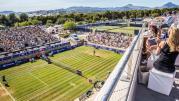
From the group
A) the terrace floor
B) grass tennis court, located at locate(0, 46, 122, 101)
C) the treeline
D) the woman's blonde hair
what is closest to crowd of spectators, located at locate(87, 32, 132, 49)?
grass tennis court, located at locate(0, 46, 122, 101)

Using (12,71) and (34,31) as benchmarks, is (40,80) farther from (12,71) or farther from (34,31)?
(34,31)

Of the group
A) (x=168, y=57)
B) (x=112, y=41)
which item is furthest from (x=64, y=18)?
(x=168, y=57)

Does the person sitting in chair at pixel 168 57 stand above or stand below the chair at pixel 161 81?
above

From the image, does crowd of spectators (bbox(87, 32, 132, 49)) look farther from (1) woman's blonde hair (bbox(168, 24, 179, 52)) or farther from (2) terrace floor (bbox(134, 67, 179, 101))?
(1) woman's blonde hair (bbox(168, 24, 179, 52))

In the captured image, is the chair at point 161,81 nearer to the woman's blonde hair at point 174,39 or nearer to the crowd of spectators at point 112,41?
the woman's blonde hair at point 174,39

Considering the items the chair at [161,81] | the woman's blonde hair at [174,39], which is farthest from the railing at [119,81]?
the woman's blonde hair at [174,39]

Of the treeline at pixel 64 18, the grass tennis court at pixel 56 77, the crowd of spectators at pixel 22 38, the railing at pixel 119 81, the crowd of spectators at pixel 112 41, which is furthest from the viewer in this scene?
the treeline at pixel 64 18

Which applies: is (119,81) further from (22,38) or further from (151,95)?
(22,38)
